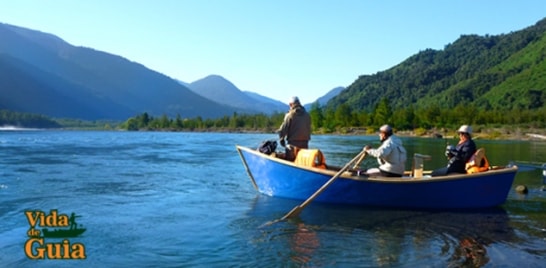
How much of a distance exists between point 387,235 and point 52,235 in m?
7.33

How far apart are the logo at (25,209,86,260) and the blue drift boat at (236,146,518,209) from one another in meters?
6.26

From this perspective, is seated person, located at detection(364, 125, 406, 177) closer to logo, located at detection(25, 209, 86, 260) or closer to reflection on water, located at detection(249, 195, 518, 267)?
reflection on water, located at detection(249, 195, 518, 267)

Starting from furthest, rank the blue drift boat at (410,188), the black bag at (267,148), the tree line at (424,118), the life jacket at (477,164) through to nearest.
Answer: the tree line at (424,118) < the black bag at (267,148) < the life jacket at (477,164) < the blue drift boat at (410,188)

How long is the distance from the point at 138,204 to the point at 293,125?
5.41 metres

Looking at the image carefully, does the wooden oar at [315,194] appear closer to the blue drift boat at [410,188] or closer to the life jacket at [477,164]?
the blue drift boat at [410,188]

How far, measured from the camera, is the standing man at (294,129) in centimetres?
1495

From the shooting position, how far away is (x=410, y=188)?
12992 millimetres

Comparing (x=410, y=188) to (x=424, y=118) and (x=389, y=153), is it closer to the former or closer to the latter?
(x=389, y=153)

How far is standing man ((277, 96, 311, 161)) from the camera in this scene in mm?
14945

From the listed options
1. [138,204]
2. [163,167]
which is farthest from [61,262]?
[163,167]

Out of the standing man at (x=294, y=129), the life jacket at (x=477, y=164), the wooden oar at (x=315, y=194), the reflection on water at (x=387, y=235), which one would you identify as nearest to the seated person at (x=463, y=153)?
the life jacket at (x=477, y=164)

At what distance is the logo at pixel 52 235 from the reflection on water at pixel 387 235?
160 inches

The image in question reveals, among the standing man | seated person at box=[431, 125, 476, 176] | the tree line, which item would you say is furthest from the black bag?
the tree line

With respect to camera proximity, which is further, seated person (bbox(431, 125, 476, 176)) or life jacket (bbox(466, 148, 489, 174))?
seated person (bbox(431, 125, 476, 176))
